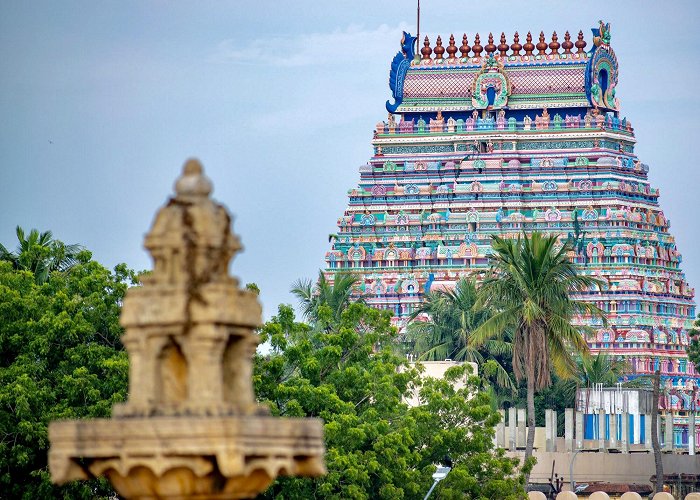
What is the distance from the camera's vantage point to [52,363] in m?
47.0

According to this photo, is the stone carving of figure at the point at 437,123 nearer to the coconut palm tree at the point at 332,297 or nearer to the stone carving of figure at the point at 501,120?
the stone carving of figure at the point at 501,120

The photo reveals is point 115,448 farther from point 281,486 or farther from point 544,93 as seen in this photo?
point 544,93

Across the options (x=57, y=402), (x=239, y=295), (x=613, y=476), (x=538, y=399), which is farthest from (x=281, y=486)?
(x=538, y=399)

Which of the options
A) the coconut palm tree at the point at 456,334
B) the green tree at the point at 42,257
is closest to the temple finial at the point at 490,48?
the coconut palm tree at the point at 456,334

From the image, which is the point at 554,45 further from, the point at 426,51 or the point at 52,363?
the point at 52,363

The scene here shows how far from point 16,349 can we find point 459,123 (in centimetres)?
7725

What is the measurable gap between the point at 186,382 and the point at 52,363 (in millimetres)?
30227

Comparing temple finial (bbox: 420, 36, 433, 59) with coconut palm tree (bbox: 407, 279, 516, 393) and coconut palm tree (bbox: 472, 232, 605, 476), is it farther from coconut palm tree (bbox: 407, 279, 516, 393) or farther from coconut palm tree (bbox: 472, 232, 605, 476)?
coconut palm tree (bbox: 472, 232, 605, 476)

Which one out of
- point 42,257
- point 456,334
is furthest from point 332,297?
point 42,257

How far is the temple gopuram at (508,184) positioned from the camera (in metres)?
117

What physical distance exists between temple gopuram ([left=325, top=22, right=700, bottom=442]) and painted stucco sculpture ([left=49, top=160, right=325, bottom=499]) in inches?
3856

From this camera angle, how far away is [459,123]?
123 metres

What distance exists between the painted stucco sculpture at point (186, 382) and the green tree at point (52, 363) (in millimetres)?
25821

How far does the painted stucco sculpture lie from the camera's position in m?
16.6
